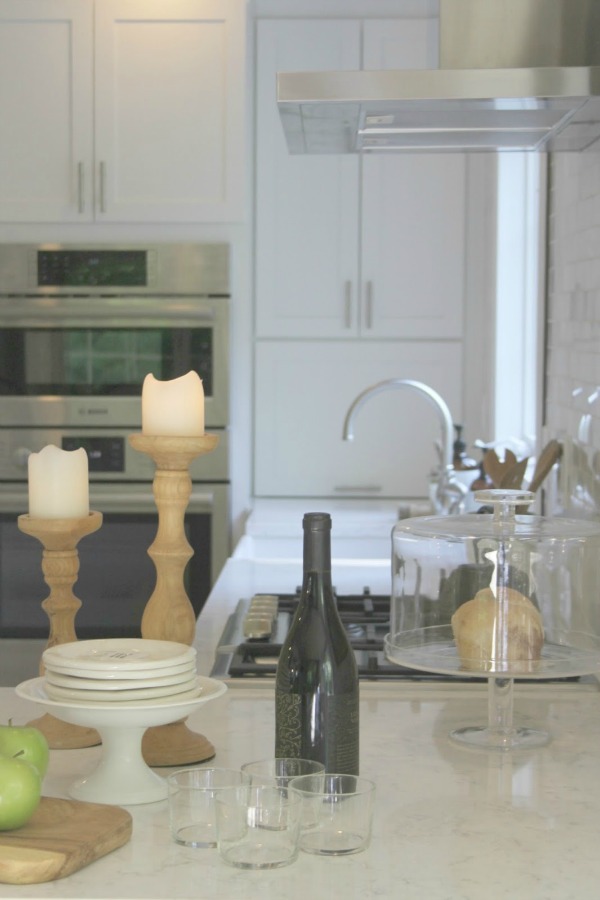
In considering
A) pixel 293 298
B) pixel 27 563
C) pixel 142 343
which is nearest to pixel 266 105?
pixel 293 298

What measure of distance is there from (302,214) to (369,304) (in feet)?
1.17

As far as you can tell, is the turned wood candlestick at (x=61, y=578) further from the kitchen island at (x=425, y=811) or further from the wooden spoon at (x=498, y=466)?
the wooden spoon at (x=498, y=466)

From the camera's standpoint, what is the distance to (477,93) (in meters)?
1.70

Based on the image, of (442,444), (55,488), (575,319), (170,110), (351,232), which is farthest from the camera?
(351,232)

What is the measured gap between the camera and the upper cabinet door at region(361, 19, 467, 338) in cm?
392

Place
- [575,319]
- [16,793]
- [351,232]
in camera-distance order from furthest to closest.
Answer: [351,232] < [575,319] < [16,793]

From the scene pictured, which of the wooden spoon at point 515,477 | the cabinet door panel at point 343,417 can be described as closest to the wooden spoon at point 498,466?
the wooden spoon at point 515,477

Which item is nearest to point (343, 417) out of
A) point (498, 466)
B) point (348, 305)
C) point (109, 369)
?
point (348, 305)

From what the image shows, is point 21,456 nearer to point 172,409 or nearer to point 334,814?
point 172,409

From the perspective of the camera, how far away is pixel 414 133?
1.95 metres

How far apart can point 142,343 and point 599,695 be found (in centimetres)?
190

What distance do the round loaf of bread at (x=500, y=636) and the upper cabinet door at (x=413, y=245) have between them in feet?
8.87

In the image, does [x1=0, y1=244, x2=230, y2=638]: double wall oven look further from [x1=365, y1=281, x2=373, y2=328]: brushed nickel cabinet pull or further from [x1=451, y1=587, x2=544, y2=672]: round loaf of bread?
[x1=451, y1=587, x2=544, y2=672]: round loaf of bread

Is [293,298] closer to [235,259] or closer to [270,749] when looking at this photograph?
[235,259]
